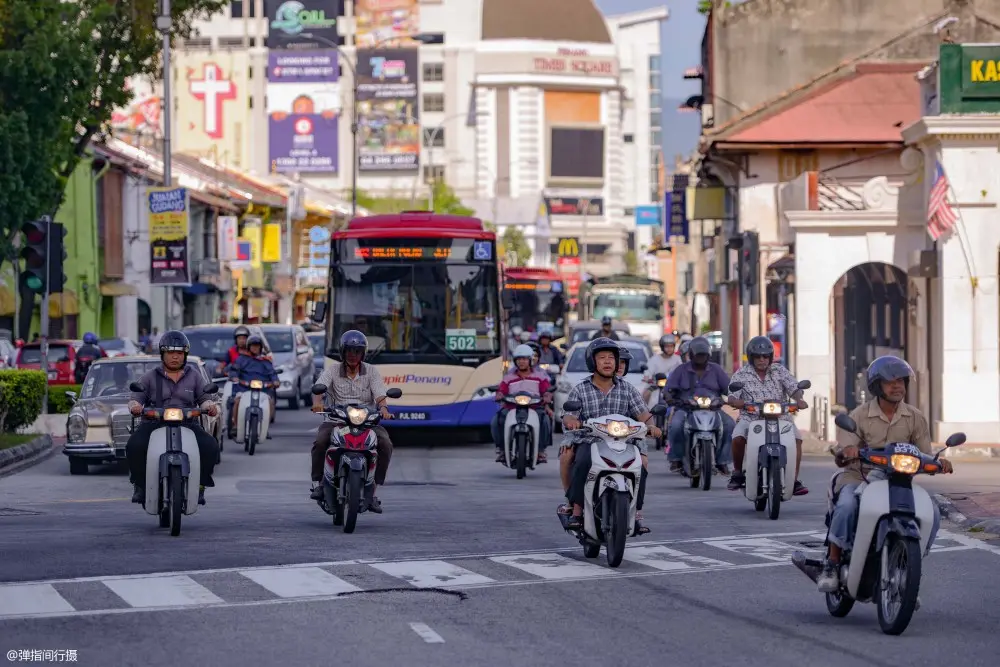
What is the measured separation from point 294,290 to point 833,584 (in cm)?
7963

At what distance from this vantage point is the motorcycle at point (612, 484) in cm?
1234

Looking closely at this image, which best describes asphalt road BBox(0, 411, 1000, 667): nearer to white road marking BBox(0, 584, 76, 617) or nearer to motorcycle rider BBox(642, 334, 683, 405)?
white road marking BBox(0, 584, 76, 617)

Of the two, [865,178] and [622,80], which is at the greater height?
[622,80]

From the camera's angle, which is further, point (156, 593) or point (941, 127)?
point (941, 127)

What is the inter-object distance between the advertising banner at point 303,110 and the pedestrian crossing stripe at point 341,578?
129613 mm

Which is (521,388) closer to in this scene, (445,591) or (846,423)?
(445,591)

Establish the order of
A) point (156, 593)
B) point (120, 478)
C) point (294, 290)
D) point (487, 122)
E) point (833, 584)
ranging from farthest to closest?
1. point (487, 122)
2. point (294, 290)
3. point (120, 478)
4. point (156, 593)
5. point (833, 584)

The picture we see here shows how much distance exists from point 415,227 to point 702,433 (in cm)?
898

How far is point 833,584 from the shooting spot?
9992 millimetres

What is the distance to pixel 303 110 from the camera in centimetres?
14488

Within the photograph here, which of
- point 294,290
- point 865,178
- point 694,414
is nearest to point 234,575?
point 694,414

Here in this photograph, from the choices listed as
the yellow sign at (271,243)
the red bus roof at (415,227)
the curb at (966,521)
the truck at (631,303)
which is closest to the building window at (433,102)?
the yellow sign at (271,243)

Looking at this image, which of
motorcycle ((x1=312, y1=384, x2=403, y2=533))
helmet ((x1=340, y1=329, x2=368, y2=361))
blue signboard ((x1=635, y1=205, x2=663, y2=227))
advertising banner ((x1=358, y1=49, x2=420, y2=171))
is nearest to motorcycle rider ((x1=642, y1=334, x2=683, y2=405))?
helmet ((x1=340, y1=329, x2=368, y2=361))

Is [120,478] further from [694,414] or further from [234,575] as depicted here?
[234,575]
